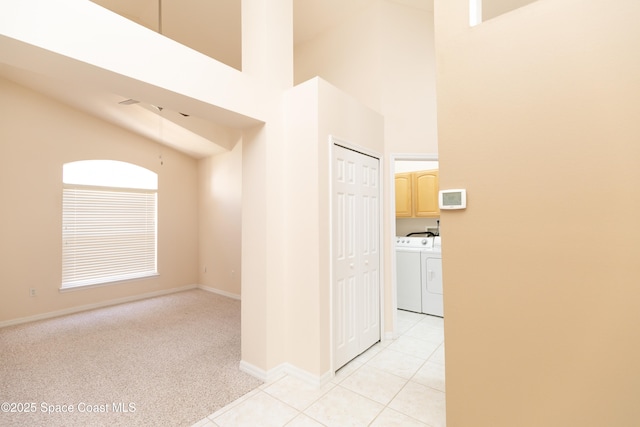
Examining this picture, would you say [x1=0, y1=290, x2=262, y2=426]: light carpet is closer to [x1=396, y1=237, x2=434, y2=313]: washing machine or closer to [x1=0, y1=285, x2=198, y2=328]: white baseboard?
[x1=0, y1=285, x2=198, y2=328]: white baseboard

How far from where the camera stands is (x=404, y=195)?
4.89 meters

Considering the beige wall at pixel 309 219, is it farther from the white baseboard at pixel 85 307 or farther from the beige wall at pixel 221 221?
the white baseboard at pixel 85 307

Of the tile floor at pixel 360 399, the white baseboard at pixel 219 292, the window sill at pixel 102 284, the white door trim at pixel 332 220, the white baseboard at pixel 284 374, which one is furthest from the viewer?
the white baseboard at pixel 219 292

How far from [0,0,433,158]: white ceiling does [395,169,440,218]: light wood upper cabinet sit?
2338 mm

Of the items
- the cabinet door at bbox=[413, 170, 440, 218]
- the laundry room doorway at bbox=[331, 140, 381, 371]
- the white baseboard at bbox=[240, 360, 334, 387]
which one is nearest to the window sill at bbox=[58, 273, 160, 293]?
the white baseboard at bbox=[240, 360, 334, 387]

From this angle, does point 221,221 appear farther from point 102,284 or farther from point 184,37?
point 184,37

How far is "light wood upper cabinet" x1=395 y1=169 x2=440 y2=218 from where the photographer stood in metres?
4.60

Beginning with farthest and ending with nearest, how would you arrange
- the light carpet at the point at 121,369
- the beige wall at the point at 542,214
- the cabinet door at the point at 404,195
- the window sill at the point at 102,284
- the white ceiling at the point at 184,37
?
the cabinet door at the point at 404,195 < the window sill at the point at 102,284 < the white ceiling at the point at 184,37 < the light carpet at the point at 121,369 < the beige wall at the point at 542,214

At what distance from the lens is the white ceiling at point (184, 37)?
3.48m

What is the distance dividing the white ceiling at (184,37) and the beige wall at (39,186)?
25 centimetres

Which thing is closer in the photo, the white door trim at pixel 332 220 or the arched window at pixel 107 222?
the white door trim at pixel 332 220

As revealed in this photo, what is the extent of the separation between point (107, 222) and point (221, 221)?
6.15ft

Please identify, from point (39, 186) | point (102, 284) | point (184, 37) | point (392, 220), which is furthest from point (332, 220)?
point (39, 186)

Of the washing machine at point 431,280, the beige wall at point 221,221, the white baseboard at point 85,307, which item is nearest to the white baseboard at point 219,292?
the beige wall at point 221,221
